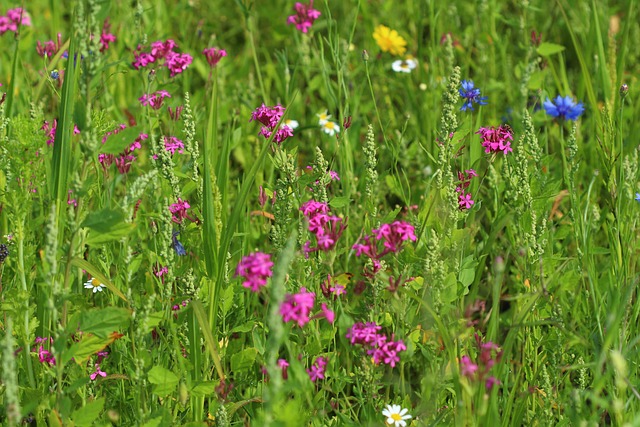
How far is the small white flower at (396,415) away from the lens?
215cm

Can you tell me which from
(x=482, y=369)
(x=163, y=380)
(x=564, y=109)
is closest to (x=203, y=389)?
(x=163, y=380)

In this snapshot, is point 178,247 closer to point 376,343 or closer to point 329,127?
point 376,343

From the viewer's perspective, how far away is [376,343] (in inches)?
80.8

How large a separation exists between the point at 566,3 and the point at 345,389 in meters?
2.80

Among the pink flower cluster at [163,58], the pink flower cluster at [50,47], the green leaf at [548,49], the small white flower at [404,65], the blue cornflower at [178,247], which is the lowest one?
the blue cornflower at [178,247]

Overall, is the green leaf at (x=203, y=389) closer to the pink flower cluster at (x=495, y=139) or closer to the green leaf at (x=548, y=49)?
the pink flower cluster at (x=495, y=139)

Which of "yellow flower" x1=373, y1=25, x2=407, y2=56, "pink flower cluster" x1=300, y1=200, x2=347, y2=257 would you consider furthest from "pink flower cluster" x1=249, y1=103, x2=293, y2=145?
"yellow flower" x1=373, y1=25, x2=407, y2=56

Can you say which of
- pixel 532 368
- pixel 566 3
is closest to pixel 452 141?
pixel 532 368

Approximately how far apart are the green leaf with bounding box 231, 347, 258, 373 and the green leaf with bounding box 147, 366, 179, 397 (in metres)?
0.22

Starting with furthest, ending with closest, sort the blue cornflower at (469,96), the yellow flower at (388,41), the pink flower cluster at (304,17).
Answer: the yellow flower at (388,41) → the pink flower cluster at (304,17) → the blue cornflower at (469,96)

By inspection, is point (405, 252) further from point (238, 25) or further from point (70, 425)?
point (238, 25)

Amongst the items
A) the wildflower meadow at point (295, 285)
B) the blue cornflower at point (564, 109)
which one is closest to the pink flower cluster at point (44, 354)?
the wildflower meadow at point (295, 285)

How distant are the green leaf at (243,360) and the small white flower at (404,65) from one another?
2.06 meters

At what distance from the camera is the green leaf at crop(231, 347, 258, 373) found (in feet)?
→ 7.25
